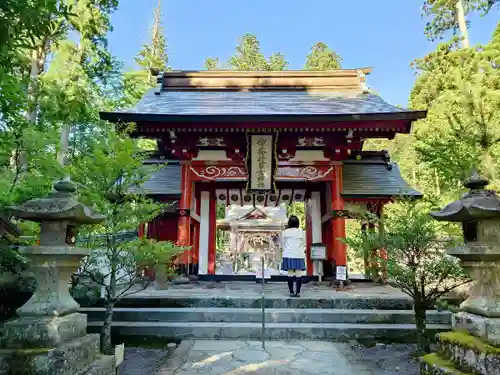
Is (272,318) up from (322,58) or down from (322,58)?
down

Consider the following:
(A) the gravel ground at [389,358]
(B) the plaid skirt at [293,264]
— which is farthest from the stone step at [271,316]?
(B) the plaid skirt at [293,264]

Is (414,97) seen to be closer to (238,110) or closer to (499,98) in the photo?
(499,98)

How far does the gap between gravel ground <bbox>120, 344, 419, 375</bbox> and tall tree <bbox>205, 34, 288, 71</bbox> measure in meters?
29.4

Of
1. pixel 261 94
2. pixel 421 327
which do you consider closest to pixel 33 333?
pixel 421 327

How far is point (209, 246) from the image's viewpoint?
10141mm

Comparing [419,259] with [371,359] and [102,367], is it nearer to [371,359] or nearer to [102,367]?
[371,359]

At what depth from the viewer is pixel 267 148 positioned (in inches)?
333

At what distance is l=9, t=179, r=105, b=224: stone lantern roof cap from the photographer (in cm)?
318

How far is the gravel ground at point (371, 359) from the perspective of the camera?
4.11 metres

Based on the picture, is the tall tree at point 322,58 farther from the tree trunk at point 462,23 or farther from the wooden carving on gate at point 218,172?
the wooden carving on gate at point 218,172

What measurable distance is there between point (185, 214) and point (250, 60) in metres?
26.3

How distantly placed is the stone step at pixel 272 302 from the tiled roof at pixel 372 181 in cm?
320

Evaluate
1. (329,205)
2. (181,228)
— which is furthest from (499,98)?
(181,228)

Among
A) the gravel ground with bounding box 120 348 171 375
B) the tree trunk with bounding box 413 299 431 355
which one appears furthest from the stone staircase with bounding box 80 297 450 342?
the tree trunk with bounding box 413 299 431 355
